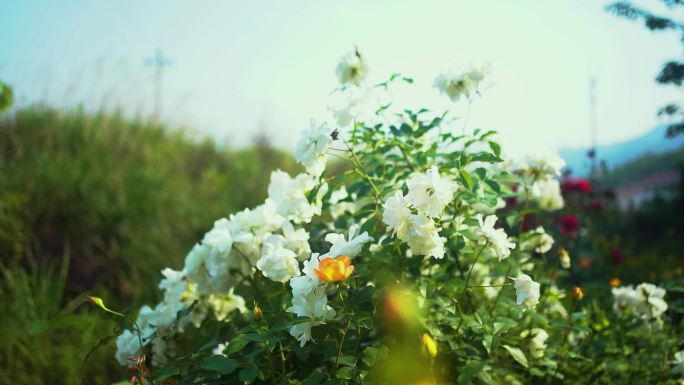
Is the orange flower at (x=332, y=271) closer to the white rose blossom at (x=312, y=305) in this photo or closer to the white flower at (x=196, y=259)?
the white rose blossom at (x=312, y=305)

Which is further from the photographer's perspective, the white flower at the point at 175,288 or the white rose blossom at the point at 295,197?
the white flower at the point at 175,288

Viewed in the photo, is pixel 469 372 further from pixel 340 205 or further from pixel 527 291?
pixel 340 205

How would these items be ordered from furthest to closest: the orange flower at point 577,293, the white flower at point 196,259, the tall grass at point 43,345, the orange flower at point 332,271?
the tall grass at point 43,345, the white flower at point 196,259, the orange flower at point 577,293, the orange flower at point 332,271

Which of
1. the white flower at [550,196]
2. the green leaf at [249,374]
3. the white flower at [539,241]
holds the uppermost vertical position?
the white flower at [550,196]

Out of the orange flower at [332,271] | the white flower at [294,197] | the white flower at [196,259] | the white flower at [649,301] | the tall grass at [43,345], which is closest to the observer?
the orange flower at [332,271]

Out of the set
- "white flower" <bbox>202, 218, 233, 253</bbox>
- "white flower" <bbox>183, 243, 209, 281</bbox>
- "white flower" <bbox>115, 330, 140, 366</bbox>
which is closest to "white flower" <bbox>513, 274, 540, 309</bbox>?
"white flower" <bbox>202, 218, 233, 253</bbox>

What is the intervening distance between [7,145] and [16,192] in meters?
1.96

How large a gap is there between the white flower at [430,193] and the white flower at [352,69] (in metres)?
0.77

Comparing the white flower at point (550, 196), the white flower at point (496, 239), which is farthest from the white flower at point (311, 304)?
the white flower at point (550, 196)

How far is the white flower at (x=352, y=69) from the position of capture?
80.1 inches

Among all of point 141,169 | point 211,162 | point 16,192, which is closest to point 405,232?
point 16,192

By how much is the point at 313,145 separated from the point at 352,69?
55 cm

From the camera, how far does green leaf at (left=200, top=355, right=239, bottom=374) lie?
4.86ft

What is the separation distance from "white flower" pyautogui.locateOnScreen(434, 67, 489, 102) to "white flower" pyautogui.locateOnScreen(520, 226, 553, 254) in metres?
0.52
